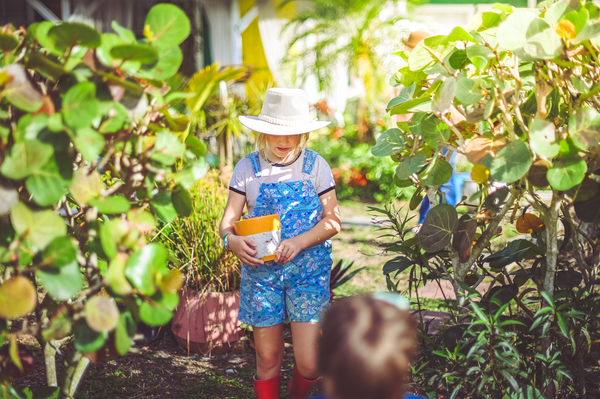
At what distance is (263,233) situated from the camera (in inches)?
75.4

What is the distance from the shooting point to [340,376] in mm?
1004

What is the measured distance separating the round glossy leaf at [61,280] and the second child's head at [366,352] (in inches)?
21.8

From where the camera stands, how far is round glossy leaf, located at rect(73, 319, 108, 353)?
3.53 ft

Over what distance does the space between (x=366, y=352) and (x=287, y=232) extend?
1135mm

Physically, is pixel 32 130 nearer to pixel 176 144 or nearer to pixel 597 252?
pixel 176 144

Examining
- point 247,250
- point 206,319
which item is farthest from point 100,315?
point 206,319

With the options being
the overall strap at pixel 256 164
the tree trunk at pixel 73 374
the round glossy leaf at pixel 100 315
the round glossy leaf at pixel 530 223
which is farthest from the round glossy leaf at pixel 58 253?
the round glossy leaf at pixel 530 223

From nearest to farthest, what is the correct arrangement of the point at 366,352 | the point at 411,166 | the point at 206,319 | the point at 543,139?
the point at 366,352 → the point at 543,139 → the point at 411,166 → the point at 206,319

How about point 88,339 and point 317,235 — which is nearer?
point 88,339

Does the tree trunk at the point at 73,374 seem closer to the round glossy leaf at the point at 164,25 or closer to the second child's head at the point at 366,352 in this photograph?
the second child's head at the point at 366,352

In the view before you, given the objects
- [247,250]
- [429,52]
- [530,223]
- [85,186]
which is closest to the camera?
[85,186]

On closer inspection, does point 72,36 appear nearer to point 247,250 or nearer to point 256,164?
point 247,250

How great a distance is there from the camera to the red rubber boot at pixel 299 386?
2089 mm

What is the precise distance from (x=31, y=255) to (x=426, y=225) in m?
1.16
